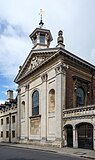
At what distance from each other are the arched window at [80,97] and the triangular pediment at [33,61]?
230 inches

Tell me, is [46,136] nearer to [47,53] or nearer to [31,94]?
[31,94]

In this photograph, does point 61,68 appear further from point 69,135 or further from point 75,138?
point 75,138

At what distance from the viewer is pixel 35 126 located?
36.6m

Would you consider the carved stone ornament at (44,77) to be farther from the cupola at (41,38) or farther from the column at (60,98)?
the cupola at (41,38)

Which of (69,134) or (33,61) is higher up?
(33,61)

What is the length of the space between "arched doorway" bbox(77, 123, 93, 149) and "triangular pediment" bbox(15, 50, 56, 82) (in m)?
10.7

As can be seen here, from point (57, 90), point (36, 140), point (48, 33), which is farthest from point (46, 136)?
point (48, 33)

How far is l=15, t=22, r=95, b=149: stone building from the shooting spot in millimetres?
27688

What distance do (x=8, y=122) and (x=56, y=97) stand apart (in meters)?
22.1

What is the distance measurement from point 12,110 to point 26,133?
10027mm

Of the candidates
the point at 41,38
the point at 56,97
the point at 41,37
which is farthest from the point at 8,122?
the point at 56,97

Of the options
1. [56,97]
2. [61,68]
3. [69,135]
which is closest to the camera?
[69,135]

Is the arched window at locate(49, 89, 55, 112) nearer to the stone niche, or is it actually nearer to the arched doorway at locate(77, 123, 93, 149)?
the stone niche

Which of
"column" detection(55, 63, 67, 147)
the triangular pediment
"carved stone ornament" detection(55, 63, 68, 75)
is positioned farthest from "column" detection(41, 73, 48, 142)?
"carved stone ornament" detection(55, 63, 68, 75)
